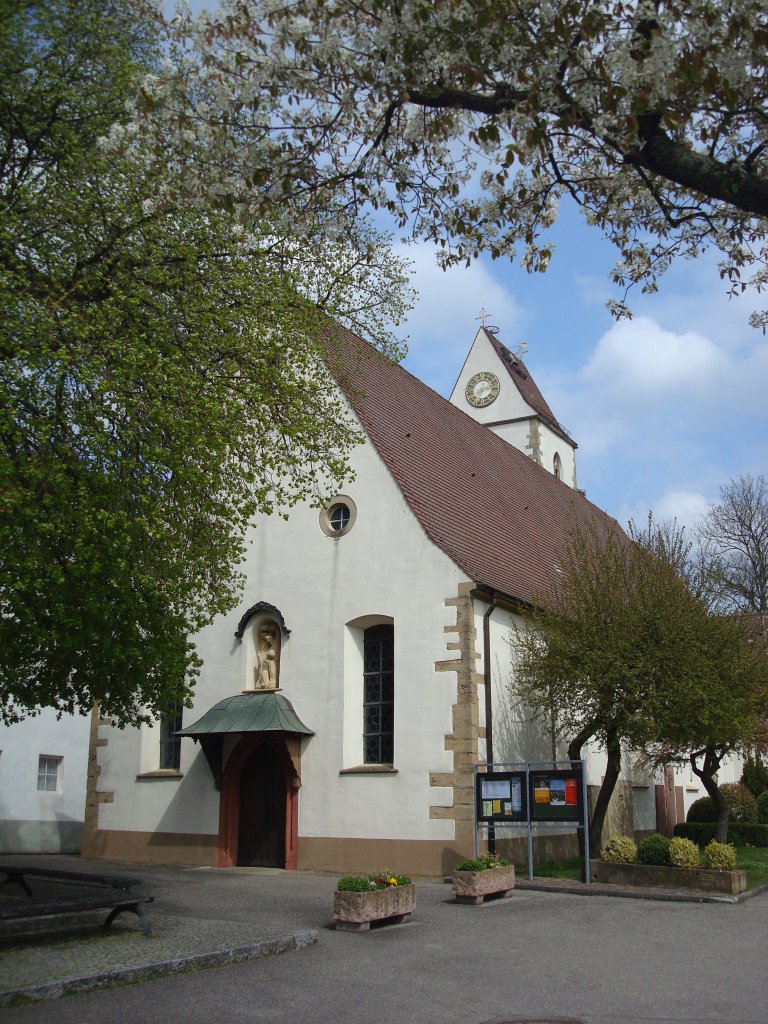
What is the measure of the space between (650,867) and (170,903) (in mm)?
6738

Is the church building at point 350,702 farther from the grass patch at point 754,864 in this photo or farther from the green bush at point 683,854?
the grass patch at point 754,864

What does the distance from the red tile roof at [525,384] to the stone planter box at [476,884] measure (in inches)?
919

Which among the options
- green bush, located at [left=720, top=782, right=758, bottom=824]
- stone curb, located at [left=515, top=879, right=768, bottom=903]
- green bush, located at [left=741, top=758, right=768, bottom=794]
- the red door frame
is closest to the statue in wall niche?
the red door frame

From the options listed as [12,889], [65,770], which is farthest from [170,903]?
[65,770]

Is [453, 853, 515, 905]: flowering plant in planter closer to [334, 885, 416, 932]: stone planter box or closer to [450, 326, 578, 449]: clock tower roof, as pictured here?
[334, 885, 416, 932]: stone planter box

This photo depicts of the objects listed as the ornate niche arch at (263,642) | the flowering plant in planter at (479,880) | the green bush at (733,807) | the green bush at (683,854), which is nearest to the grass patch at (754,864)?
the green bush at (683,854)

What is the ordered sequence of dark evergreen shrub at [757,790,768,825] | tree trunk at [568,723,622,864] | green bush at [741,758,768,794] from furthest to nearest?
green bush at [741,758,768,794]
dark evergreen shrub at [757,790,768,825]
tree trunk at [568,723,622,864]

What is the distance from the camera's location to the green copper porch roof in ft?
56.0

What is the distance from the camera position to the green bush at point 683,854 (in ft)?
46.2

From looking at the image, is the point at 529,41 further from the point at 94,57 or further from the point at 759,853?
the point at 759,853

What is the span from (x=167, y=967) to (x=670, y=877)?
8.30m

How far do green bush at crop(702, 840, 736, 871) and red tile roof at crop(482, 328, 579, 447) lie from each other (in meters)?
22.2

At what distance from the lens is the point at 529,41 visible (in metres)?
5.45

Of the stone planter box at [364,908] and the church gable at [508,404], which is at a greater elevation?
the church gable at [508,404]
